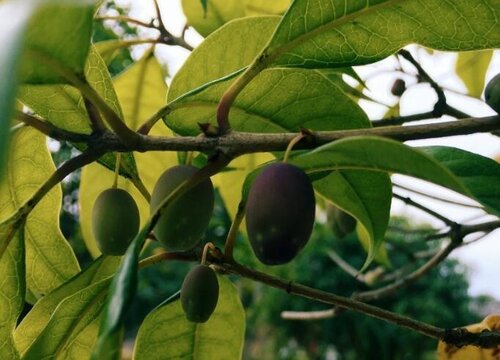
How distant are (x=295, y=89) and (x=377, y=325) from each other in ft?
29.7

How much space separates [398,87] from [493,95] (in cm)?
55

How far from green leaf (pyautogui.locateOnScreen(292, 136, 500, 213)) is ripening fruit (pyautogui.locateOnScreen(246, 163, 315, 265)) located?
2 cm

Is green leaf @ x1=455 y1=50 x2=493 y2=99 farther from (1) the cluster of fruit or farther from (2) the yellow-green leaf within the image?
(1) the cluster of fruit

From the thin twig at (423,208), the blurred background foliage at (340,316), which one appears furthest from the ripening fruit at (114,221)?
the blurred background foliage at (340,316)

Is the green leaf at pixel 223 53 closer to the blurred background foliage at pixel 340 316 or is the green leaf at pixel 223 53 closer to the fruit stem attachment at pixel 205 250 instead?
the fruit stem attachment at pixel 205 250

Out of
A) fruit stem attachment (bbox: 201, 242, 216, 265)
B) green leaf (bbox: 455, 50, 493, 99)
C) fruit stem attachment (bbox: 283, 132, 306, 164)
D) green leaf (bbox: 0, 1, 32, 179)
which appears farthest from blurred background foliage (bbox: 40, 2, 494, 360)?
green leaf (bbox: 0, 1, 32, 179)

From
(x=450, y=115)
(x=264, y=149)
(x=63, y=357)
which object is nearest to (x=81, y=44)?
(x=264, y=149)

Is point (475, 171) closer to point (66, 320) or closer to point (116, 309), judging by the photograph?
point (116, 309)

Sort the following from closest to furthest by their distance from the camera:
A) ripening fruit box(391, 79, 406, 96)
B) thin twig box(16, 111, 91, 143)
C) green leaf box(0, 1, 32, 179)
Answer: green leaf box(0, 1, 32, 179) < thin twig box(16, 111, 91, 143) < ripening fruit box(391, 79, 406, 96)

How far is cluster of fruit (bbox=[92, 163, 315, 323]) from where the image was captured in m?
0.50

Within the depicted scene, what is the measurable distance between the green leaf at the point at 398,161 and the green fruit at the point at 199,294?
127 millimetres

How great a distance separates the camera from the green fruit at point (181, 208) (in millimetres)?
594

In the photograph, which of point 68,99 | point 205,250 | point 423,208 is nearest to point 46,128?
point 68,99

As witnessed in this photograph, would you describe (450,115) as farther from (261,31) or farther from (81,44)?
(81,44)
